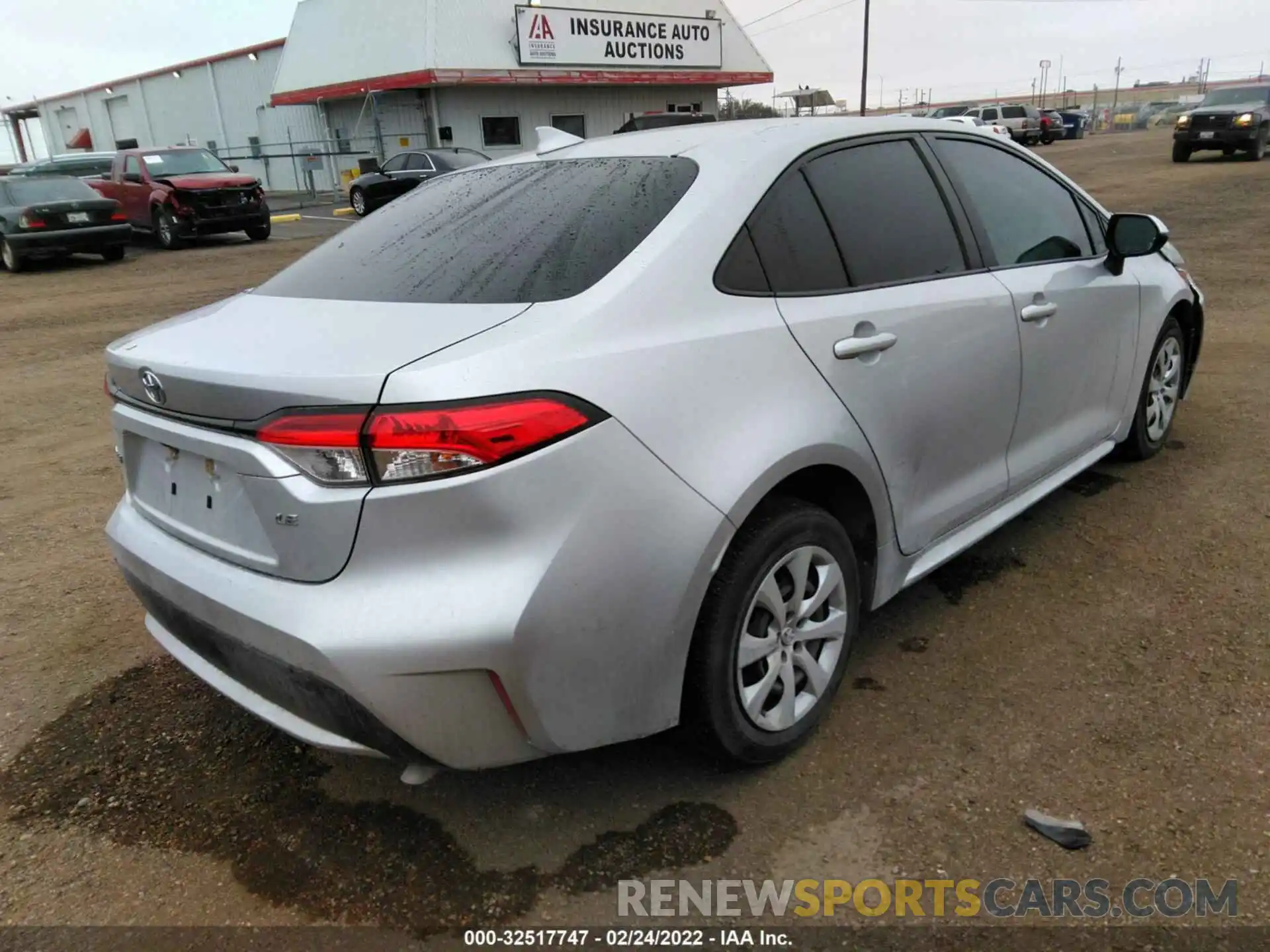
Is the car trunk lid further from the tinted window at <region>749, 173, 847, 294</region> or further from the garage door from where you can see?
the garage door

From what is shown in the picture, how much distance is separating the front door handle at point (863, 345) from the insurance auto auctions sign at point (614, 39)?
25.4m

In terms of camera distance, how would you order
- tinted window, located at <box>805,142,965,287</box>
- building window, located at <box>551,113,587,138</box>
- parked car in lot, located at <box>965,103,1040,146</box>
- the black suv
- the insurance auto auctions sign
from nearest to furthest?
tinted window, located at <box>805,142,965,287</box>
the black suv
the insurance auto auctions sign
building window, located at <box>551,113,587,138</box>
parked car in lot, located at <box>965,103,1040,146</box>

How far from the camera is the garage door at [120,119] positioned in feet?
A: 138

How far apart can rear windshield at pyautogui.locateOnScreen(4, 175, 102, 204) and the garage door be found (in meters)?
30.7

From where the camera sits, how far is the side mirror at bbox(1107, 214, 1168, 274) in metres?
3.77

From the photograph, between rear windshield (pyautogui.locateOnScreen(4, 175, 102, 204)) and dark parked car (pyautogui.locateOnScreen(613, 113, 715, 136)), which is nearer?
rear windshield (pyautogui.locateOnScreen(4, 175, 102, 204))

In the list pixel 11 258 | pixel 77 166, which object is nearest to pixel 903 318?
pixel 11 258

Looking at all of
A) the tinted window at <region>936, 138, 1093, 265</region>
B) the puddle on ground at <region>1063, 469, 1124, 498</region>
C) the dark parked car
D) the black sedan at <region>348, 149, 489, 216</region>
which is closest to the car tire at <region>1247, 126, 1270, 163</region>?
the dark parked car

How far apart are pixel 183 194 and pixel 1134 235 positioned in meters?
16.4

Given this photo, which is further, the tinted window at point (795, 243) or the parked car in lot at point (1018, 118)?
the parked car in lot at point (1018, 118)

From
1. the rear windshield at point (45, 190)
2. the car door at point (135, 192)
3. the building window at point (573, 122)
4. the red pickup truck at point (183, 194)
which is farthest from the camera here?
the building window at point (573, 122)

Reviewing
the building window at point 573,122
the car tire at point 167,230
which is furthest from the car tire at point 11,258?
the building window at point 573,122

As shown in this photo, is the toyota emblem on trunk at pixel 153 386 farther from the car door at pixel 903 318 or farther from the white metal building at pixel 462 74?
the white metal building at pixel 462 74

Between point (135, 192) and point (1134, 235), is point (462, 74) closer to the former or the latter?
point (135, 192)
